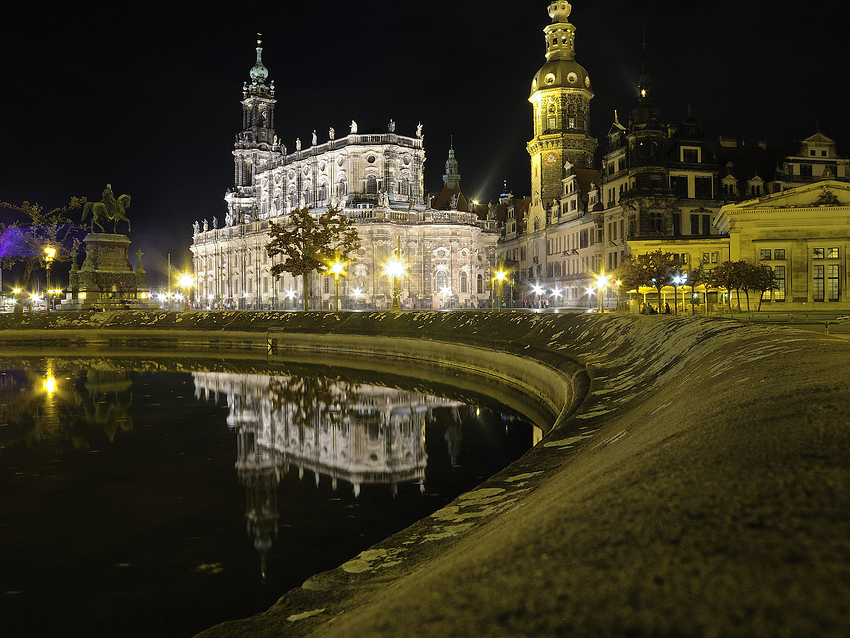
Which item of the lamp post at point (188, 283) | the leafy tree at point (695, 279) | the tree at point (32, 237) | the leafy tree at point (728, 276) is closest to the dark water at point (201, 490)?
the leafy tree at point (728, 276)

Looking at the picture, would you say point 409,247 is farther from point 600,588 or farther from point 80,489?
point 600,588

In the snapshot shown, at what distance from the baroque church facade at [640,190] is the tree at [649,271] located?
13.5 ft

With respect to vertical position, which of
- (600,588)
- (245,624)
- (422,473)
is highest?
(600,588)

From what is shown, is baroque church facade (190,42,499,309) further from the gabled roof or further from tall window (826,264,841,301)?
tall window (826,264,841,301)

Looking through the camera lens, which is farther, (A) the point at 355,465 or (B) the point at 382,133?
(B) the point at 382,133

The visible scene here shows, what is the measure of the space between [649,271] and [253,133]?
83358 millimetres

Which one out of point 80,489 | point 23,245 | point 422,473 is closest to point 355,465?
point 422,473

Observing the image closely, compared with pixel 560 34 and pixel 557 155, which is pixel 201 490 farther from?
pixel 560 34

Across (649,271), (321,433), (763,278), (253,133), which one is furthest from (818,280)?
(253,133)

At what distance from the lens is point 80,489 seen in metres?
10.7

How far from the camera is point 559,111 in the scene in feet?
254

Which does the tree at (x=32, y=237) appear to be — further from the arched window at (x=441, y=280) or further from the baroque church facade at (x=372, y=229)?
the arched window at (x=441, y=280)

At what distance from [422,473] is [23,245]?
56.1 meters

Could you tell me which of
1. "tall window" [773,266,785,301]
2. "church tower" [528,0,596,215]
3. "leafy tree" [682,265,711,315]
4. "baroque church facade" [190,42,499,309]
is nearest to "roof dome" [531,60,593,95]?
"church tower" [528,0,596,215]
